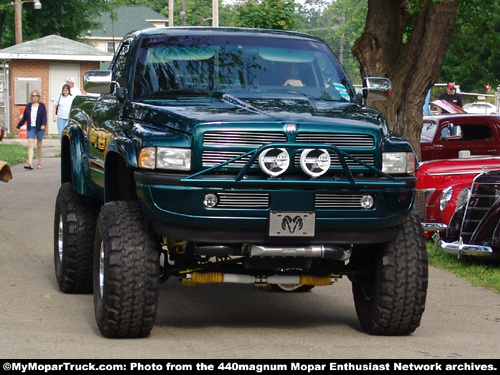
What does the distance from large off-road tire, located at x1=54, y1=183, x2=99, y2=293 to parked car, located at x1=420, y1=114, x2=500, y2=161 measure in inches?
355

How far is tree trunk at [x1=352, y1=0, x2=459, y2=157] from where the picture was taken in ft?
51.2

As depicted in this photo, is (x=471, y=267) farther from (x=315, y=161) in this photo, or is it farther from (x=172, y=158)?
(x=172, y=158)

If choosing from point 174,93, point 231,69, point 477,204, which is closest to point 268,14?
point 477,204

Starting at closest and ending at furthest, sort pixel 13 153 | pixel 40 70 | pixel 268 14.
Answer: pixel 13 153 → pixel 268 14 → pixel 40 70

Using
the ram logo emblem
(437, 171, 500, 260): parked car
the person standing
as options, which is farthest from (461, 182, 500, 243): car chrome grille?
the person standing

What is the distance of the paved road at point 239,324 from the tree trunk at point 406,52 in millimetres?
4795

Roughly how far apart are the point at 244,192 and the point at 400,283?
4.34ft

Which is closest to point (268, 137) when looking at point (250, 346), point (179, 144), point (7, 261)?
point (179, 144)

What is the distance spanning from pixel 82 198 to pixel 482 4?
1032 cm

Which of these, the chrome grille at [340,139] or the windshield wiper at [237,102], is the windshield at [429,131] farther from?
the chrome grille at [340,139]

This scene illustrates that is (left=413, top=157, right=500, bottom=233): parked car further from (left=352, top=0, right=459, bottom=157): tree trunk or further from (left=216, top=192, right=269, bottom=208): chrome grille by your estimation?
(left=216, top=192, right=269, bottom=208): chrome grille

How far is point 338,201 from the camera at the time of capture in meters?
7.05

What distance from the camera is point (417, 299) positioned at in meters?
7.44

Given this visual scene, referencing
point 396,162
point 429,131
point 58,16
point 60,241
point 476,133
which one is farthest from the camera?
point 58,16
